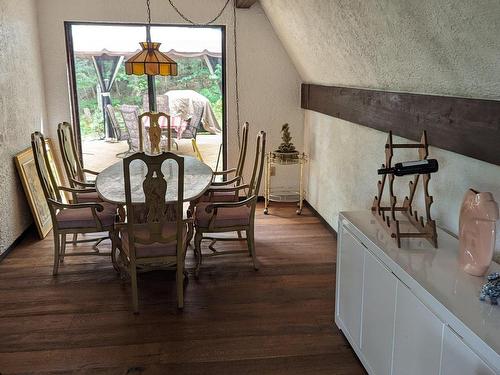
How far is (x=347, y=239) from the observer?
2377mm

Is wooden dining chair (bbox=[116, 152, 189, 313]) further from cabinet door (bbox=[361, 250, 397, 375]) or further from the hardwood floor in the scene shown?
cabinet door (bbox=[361, 250, 397, 375])

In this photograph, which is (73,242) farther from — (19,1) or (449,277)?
(449,277)

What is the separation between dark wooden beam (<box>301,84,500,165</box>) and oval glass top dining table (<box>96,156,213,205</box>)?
1261 millimetres

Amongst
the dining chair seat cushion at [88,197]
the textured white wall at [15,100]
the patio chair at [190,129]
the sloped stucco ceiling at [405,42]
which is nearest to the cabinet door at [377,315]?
the sloped stucco ceiling at [405,42]

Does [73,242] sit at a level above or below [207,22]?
below

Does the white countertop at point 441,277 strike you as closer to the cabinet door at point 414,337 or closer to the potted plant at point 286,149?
the cabinet door at point 414,337

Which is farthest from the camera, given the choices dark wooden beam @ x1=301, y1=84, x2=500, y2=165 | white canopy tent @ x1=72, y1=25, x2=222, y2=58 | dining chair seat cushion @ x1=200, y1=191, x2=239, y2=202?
white canopy tent @ x1=72, y1=25, x2=222, y2=58

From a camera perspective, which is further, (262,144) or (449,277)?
(262,144)

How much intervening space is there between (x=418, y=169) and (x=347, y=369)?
1.07 m

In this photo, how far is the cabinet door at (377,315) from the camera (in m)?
1.89

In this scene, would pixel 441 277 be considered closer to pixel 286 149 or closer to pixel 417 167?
pixel 417 167

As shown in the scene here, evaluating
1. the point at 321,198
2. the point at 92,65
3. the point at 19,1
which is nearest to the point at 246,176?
the point at 321,198

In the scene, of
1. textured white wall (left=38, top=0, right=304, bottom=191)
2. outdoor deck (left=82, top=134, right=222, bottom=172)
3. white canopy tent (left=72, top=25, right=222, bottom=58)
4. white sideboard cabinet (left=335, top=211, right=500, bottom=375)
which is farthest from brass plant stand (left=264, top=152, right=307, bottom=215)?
white sideboard cabinet (left=335, top=211, right=500, bottom=375)

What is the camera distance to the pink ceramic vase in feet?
5.26
